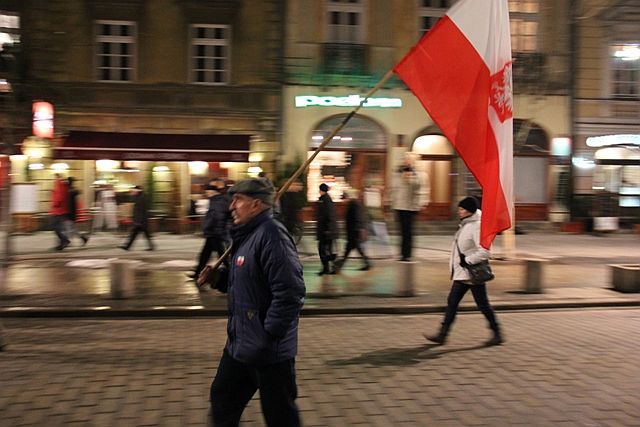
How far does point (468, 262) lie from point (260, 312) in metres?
3.88

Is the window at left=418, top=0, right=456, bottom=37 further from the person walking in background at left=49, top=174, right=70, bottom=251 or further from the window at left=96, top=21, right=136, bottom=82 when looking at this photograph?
the person walking in background at left=49, top=174, right=70, bottom=251

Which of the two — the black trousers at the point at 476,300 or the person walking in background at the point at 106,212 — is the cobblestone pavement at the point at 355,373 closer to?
the black trousers at the point at 476,300

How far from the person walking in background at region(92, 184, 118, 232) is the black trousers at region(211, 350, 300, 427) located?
16.3m

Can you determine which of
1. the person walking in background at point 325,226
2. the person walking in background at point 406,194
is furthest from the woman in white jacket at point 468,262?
the person walking in background at point 406,194

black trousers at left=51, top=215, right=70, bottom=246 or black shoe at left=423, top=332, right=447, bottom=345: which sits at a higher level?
black trousers at left=51, top=215, right=70, bottom=246

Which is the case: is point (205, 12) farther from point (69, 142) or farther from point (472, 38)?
point (472, 38)

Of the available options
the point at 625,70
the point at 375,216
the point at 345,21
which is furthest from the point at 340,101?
the point at 625,70

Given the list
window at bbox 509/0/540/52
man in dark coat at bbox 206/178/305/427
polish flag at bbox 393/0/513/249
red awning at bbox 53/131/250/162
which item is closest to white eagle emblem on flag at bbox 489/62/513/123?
polish flag at bbox 393/0/513/249

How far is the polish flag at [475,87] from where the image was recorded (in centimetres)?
596

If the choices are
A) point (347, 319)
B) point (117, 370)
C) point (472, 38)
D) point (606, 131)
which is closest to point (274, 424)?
point (117, 370)

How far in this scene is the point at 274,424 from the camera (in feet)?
11.4

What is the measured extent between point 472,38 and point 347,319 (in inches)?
164

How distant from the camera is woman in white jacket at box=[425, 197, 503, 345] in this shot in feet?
22.5

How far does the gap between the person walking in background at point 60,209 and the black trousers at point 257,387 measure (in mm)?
12376
